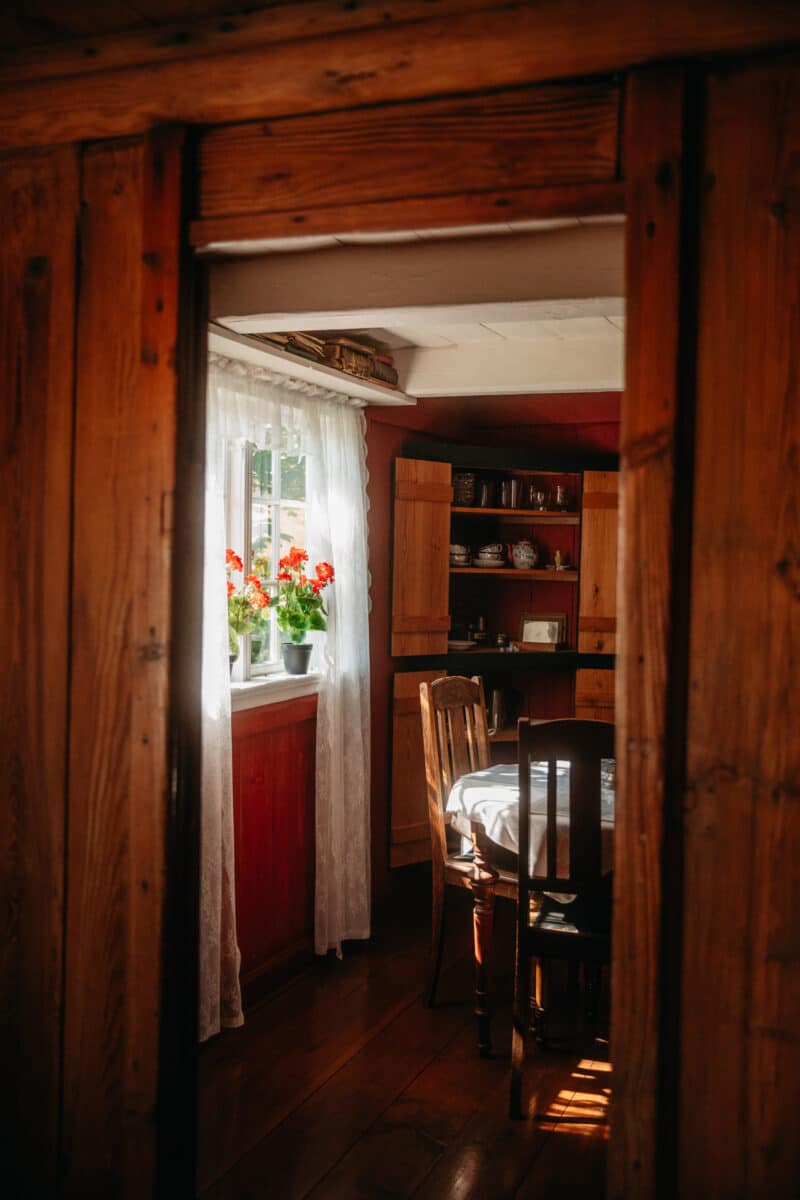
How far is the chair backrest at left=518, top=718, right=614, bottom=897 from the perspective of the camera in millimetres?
3020

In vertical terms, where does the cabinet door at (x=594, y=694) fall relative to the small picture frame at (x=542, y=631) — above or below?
below

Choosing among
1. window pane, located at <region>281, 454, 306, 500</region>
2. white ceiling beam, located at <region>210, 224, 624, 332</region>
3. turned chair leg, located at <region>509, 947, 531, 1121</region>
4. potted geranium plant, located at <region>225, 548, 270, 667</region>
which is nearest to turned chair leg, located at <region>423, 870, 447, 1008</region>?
turned chair leg, located at <region>509, 947, 531, 1121</region>

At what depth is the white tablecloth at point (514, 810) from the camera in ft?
10.8

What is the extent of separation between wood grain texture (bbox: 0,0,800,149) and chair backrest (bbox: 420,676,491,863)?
242 cm

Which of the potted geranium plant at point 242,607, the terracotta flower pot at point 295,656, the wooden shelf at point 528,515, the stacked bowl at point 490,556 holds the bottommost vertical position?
the terracotta flower pot at point 295,656

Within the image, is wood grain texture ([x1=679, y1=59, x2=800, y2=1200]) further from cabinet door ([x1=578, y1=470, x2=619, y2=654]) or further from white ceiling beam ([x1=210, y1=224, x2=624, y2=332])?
cabinet door ([x1=578, y1=470, x2=619, y2=654])

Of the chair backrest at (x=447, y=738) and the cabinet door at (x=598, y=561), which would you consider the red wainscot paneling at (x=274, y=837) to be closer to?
the chair backrest at (x=447, y=738)

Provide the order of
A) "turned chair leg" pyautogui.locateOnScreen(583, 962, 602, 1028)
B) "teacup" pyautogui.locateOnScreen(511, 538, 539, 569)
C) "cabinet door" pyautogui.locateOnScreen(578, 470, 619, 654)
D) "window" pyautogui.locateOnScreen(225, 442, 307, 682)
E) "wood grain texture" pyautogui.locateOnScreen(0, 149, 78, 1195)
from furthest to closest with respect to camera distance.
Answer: "teacup" pyautogui.locateOnScreen(511, 538, 539, 569)
"cabinet door" pyautogui.locateOnScreen(578, 470, 619, 654)
"window" pyautogui.locateOnScreen(225, 442, 307, 682)
"turned chair leg" pyautogui.locateOnScreen(583, 962, 602, 1028)
"wood grain texture" pyautogui.locateOnScreen(0, 149, 78, 1195)

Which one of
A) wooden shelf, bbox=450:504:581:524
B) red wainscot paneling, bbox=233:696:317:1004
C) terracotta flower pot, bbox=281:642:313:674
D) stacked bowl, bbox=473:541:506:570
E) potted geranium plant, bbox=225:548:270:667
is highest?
wooden shelf, bbox=450:504:581:524

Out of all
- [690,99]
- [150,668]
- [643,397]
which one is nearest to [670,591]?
[643,397]

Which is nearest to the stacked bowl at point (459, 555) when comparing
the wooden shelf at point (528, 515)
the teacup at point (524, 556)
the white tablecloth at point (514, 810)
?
the wooden shelf at point (528, 515)

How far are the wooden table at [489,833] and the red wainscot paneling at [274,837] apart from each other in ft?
2.56

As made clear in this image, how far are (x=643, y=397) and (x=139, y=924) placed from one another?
4.49ft

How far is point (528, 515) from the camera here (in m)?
5.42
